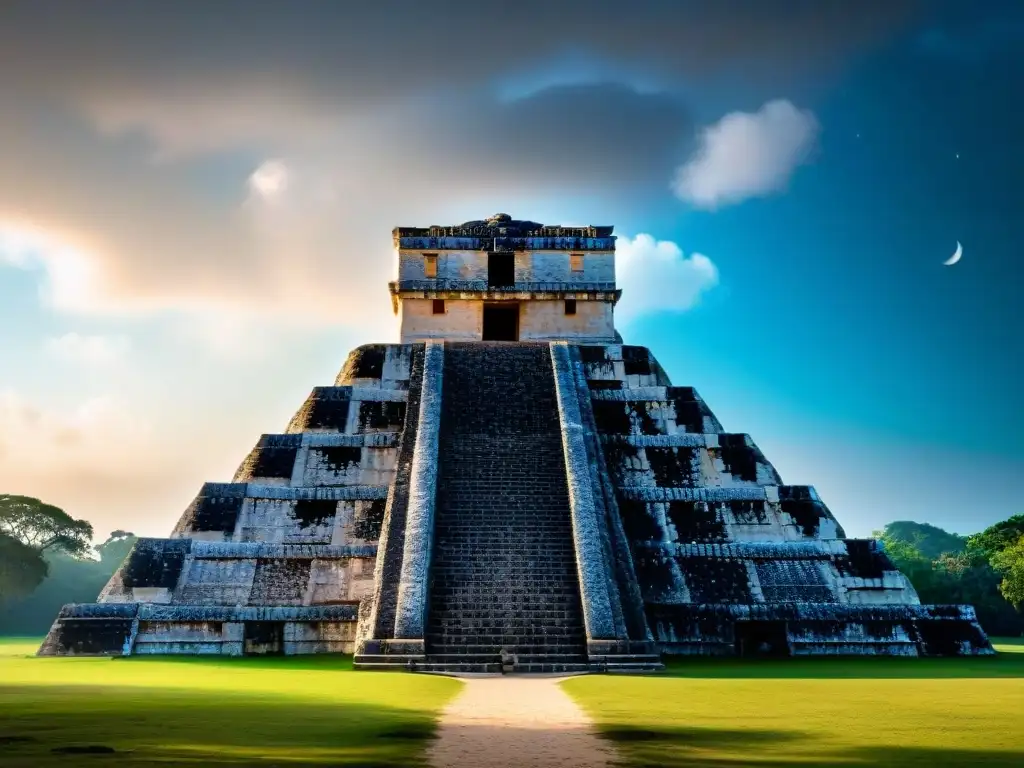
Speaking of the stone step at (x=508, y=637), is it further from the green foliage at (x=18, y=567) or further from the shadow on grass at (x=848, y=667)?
the green foliage at (x=18, y=567)

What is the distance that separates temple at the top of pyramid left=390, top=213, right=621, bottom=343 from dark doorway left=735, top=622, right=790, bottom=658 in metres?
8.52

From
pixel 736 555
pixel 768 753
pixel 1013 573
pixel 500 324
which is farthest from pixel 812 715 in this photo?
pixel 1013 573

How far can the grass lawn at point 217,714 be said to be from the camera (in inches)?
165

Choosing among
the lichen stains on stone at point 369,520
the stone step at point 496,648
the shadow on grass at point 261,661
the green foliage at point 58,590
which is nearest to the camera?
the shadow on grass at point 261,661

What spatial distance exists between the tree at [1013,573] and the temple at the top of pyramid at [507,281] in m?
16.5

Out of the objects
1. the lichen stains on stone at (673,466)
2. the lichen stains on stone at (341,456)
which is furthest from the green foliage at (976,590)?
the lichen stains on stone at (341,456)

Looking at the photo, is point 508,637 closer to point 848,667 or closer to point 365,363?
point 848,667

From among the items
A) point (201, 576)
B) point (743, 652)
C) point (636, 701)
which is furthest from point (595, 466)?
point (636, 701)

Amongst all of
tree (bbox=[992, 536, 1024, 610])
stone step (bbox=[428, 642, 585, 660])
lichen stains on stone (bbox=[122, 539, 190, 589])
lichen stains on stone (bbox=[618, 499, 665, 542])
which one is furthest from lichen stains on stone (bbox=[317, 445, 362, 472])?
tree (bbox=[992, 536, 1024, 610])

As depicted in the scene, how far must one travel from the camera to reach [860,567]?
12.5m

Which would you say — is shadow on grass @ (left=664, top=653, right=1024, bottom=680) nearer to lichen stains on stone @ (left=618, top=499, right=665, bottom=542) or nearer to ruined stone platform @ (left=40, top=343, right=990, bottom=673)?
ruined stone platform @ (left=40, top=343, right=990, bottom=673)

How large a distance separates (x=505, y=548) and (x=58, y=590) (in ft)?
126

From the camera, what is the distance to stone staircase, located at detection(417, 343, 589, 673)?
396 inches

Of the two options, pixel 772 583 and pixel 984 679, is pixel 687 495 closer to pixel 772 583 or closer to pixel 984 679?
pixel 772 583
